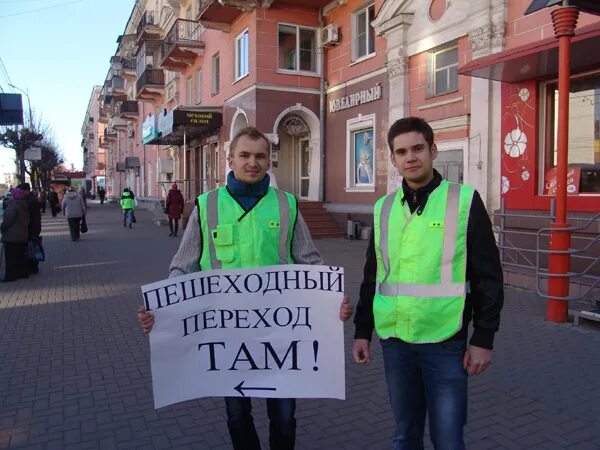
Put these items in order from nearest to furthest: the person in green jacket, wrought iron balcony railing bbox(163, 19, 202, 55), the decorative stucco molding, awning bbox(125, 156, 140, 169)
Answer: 1. the decorative stucco molding
2. the person in green jacket
3. wrought iron balcony railing bbox(163, 19, 202, 55)
4. awning bbox(125, 156, 140, 169)

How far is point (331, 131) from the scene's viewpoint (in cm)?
1822

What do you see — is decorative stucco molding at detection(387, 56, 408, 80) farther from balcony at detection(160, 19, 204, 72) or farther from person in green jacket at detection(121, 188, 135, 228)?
person in green jacket at detection(121, 188, 135, 228)

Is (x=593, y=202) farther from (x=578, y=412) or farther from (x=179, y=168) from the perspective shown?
(x=179, y=168)

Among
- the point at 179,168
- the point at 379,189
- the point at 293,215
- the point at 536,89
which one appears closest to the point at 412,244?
the point at 293,215

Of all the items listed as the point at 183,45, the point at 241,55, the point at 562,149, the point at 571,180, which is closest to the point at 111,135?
the point at 183,45

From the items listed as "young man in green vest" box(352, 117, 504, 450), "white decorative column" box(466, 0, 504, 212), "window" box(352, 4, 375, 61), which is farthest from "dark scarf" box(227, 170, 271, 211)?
"window" box(352, 4, 375, 61)

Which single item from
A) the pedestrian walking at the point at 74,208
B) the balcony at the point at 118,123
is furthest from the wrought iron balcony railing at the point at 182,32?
the balcony at the point at 118,123

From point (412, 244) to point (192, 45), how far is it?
23.3m

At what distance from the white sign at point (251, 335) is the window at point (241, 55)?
1727 cm

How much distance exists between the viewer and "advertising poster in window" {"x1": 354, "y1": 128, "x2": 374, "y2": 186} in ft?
53.5

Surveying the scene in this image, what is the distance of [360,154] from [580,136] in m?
8.28

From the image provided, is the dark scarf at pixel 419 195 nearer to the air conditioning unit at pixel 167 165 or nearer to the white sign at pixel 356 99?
the white sign at pixel 356 99

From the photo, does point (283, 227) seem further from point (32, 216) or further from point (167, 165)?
point (167, 165)

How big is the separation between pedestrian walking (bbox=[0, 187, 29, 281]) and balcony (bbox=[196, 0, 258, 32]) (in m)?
10.8
